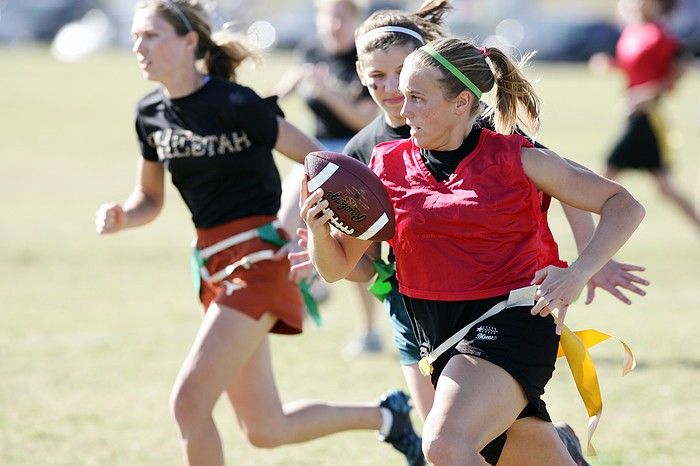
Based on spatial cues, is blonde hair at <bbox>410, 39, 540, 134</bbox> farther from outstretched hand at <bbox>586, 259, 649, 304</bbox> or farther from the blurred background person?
the blurred background person

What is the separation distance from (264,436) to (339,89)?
3564 millimetres

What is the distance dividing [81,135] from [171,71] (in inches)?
605

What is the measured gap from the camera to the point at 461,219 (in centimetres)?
379

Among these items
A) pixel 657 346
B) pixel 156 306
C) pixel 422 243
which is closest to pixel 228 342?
pixel 422 243

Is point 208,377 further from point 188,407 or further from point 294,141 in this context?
point 294,141

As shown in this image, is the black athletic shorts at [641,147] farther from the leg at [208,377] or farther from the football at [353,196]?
the football at [353,196]

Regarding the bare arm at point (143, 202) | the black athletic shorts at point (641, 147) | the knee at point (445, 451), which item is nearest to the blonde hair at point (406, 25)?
the bare arm at point (143, 202)

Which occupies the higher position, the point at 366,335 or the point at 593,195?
the point at 593,195

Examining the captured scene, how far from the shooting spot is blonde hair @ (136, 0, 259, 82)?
5.10 meters

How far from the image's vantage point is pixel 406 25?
4.56m

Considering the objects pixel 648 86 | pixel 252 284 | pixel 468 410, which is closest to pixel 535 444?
pixel 468 410

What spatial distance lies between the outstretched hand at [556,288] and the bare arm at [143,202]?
6.77 feet

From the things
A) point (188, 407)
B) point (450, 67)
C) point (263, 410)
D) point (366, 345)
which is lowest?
point (366, 345)

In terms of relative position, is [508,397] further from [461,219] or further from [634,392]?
[634,392]
